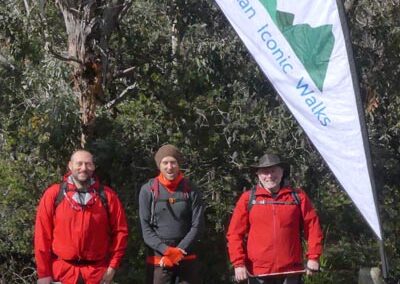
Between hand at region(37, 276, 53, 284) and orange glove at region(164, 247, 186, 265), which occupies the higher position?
orange glove at region(164, 247, 186, 265)

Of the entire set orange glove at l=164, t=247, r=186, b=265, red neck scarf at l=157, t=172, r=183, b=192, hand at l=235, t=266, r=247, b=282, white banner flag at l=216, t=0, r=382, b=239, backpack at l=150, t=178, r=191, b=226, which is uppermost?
white banner flag at l=216, t=0, r=382, b=239

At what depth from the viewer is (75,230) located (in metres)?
6.91

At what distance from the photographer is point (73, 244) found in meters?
6.91

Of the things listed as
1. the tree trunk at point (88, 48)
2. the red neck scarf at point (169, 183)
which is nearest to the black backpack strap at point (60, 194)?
the red neck scarf at point (169, 183)

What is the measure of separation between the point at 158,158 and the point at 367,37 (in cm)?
430

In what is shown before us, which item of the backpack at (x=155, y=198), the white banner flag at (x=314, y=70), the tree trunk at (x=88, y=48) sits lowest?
the backpack at (x=155, y=198)

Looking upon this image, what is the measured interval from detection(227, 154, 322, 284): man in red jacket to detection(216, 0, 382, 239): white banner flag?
3.19 ft

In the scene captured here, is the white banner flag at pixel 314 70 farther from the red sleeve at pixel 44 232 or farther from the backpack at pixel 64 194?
the red sleeve at pixel 44 232

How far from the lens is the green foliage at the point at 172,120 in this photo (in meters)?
9.48

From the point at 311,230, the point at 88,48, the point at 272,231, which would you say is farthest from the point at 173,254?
the point at 88,48

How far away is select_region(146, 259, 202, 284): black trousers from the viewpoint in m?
7.41

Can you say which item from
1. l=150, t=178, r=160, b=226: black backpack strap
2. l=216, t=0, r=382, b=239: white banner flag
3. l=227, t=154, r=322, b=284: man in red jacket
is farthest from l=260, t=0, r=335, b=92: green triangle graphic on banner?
l=150, t=178, r=160, b=226: black backpack strap

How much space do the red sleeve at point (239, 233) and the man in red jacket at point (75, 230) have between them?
0.92 metres

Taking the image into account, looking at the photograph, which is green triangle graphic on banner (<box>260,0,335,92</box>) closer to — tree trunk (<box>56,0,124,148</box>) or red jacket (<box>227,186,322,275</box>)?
red jacket (<box>227,186,322,275</box>)
